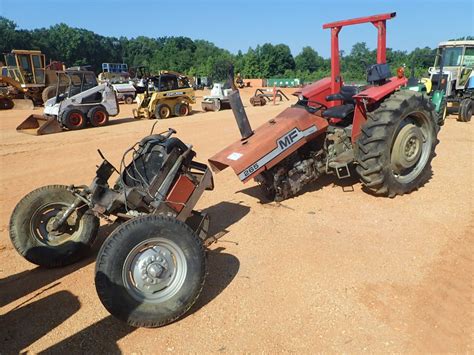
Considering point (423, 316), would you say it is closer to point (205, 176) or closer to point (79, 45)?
point (205, 176)

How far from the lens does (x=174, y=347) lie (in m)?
2.62

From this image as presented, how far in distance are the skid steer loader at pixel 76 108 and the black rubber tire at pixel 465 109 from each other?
12.1 metres

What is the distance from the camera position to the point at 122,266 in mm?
2652

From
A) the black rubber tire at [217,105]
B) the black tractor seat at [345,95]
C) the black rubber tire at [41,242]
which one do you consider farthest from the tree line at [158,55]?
the black rubber tire at [41,242]

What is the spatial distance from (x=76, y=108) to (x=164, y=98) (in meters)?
3.88

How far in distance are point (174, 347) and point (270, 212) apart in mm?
2565

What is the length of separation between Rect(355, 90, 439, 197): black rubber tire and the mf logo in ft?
2.77

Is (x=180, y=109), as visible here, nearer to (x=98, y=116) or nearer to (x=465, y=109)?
(x=98, y=116)

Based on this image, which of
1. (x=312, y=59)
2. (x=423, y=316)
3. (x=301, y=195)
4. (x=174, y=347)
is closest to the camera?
(x=174, y=347)

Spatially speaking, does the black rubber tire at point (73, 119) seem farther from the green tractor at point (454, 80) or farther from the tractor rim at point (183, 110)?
the green tractor at point (454, 80)

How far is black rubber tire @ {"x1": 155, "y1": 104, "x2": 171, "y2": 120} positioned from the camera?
606 inches

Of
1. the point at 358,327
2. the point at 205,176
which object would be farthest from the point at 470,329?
the point at 205,176

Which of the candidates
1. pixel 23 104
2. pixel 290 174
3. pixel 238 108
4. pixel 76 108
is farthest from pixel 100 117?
pixel 290 174

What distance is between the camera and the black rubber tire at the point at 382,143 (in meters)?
4.73
